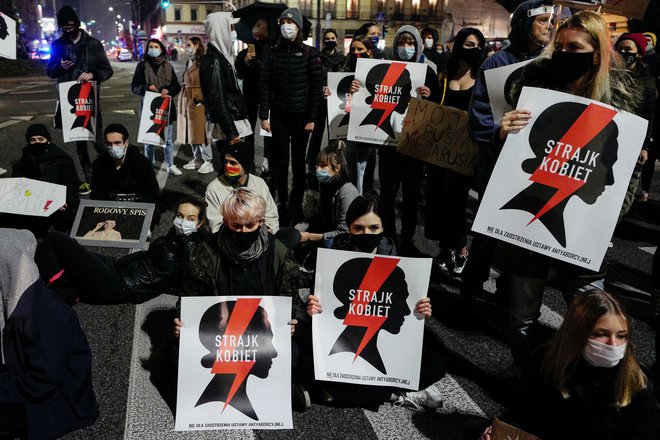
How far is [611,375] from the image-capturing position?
2217mm

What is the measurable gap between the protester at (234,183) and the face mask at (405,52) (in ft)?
5.77

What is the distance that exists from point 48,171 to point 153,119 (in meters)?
2.07

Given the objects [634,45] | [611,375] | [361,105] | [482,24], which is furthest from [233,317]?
[482,24]

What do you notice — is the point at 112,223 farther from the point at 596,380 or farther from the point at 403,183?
the point at 596,380

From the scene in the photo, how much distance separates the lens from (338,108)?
5859 millimetres

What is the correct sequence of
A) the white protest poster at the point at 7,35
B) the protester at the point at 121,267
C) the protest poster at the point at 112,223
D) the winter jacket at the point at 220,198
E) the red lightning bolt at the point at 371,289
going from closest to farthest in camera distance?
the red lightning bolt at the point at 371,289, the protester at the point at 121,267, the white protest poster at the point at 7,35, the winter jacket at the point at 220,198, the protest poster at the point at 112,223

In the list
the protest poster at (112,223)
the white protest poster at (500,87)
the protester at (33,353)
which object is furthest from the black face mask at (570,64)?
the protest poster at (112,223)

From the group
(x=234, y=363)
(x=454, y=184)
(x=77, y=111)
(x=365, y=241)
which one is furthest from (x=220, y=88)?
(x=234, y=363)

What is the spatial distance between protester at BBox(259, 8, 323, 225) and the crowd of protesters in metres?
0.01

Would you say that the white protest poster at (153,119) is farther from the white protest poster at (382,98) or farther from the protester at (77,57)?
the white protest poster at (382,98)

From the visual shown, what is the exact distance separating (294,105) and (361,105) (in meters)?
0.76

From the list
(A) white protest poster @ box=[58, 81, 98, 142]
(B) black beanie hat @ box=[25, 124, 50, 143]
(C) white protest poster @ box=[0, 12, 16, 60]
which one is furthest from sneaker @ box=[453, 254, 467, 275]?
(A) white protest poster @ box=[58, 81, 98, 142]

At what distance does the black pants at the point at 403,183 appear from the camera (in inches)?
201

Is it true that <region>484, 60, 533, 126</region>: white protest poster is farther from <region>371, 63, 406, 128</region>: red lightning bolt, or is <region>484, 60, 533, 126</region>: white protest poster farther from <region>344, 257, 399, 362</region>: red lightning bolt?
<region>371, 63, 406, 128</region>: red lightning bolt
